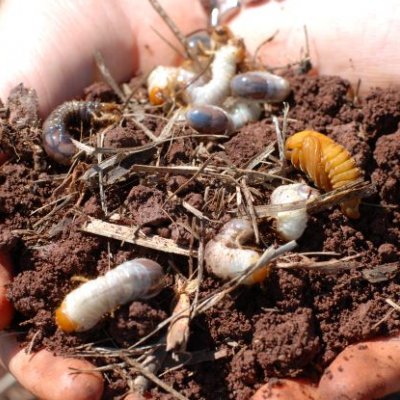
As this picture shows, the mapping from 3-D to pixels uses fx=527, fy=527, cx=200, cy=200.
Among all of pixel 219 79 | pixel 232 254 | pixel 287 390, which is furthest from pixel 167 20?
pixel 287 390

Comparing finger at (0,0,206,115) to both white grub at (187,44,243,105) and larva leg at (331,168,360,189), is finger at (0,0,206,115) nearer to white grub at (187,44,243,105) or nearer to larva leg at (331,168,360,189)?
white grub at (187,44,243,105)

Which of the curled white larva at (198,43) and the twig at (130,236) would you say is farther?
the curled white larva at (198,43)

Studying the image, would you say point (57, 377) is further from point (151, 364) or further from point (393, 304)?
point (393, 304)

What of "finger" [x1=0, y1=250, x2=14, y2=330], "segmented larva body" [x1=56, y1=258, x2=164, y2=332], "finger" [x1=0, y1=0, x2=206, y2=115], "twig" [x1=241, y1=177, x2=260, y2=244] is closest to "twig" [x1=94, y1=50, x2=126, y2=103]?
"finger" [x1=0, y1=0, x2=206, y2=115]

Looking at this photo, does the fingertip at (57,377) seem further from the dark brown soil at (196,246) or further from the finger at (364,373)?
the finger at (364,373)

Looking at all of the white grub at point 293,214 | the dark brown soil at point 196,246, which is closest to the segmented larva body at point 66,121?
the dark brown soil at point 196,246
